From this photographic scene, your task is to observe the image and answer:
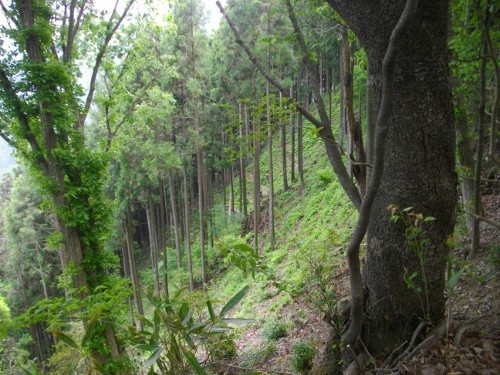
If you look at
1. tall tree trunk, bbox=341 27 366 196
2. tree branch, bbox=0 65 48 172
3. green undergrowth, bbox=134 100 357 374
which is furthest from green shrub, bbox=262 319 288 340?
tree branch, bbox=0 65 48 172

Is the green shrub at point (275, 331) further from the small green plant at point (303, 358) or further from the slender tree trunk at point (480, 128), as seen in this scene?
the slender tree trunk at point (480, 128)

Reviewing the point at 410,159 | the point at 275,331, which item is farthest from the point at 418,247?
the point at 275,331

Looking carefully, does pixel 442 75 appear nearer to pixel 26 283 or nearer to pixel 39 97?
pixel 39 97

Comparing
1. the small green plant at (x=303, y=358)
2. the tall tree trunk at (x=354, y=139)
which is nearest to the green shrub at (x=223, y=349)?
the small green plant at (x=303, y=358)

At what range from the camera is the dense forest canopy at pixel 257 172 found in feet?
6.76

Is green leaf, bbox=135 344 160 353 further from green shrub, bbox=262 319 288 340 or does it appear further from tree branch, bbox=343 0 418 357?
green shrub, bbox=262 319 288 340

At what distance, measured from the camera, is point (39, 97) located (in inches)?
219

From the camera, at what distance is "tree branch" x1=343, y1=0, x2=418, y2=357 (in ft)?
4.98

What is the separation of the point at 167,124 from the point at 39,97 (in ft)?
31.4

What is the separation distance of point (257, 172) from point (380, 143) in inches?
541

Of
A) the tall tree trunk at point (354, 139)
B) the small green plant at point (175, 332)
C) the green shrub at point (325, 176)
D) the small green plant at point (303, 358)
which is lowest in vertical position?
the green shrub at point (325, 176)

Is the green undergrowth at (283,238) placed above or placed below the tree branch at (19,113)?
below

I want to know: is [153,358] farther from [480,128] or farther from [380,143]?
[480,128]

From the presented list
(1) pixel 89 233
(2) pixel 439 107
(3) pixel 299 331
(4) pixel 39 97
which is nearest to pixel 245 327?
(3) pixel 299 331
